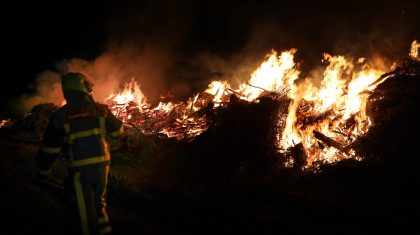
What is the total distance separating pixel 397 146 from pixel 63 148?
7.04m

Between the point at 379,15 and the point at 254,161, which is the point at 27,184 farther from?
the point at 379,15

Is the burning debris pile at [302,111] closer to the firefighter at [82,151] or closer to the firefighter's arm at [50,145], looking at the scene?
the firefighter at [82,151]

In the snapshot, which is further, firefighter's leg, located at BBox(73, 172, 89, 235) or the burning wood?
the burning wood

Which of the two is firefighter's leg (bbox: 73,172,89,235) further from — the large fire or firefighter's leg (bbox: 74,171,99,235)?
the large fire

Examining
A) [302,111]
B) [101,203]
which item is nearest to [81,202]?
[101,203]


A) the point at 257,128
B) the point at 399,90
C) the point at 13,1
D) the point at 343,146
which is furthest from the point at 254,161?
the point at 13,1

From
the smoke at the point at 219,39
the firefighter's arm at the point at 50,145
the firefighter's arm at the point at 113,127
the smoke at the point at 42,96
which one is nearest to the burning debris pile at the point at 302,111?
the smoke at the point at 219,39

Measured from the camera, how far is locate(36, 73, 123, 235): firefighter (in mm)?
3893

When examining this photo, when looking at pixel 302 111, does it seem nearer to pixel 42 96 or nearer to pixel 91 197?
pixel 91 197

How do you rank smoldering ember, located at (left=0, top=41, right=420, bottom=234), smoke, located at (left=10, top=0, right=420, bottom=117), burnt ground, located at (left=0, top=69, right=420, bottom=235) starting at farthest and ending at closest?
1. smoke, located at (left=10, top=0, right=420, bottom=117)
2. smoldering ember, located at (left=0, top=41, right=420, bottom=234)
3. burnt ground, located at (left=0, top=69, right=420, bottom=235)

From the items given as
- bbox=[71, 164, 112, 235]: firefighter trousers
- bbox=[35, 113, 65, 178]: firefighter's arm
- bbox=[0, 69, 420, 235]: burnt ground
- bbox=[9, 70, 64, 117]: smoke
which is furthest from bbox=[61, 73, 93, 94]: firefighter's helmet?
bbox=[9, 70, 64, 117]: smoke

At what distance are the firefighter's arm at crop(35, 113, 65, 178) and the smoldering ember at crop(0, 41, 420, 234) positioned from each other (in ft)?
3.59

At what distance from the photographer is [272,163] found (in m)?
8.24

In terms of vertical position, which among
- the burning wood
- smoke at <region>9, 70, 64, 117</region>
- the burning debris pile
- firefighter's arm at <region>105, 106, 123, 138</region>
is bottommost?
firefighter's arm at <region>105, 106, 123, 138</region>
